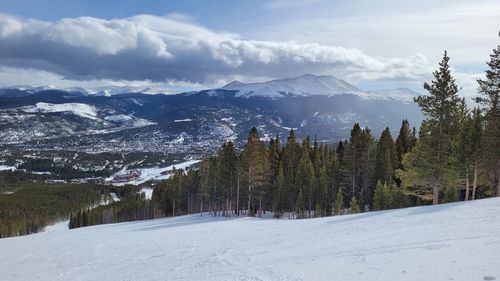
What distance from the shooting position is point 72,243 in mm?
39781

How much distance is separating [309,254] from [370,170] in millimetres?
51022

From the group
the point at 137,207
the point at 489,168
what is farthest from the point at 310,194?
the point at 137,207

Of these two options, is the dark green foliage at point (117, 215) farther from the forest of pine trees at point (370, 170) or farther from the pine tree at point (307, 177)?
the pine tree at point (307, 177)

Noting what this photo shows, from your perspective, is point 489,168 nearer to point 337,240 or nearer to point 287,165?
point 337,240

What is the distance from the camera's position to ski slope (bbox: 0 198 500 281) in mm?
16156

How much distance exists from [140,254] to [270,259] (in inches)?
436

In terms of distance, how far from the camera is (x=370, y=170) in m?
69.6

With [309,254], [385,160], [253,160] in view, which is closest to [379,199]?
[385,160]

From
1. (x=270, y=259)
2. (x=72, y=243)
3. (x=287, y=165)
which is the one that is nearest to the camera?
(x=270, y=259)

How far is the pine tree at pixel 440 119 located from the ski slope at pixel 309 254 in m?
10.7

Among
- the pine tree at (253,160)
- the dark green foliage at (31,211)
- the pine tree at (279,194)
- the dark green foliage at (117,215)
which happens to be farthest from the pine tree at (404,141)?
the dark green foliage at (31,211)

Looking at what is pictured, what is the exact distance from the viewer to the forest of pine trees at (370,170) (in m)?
40.2

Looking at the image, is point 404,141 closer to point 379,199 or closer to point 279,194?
point 279,194

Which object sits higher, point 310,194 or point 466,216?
point 466,216
